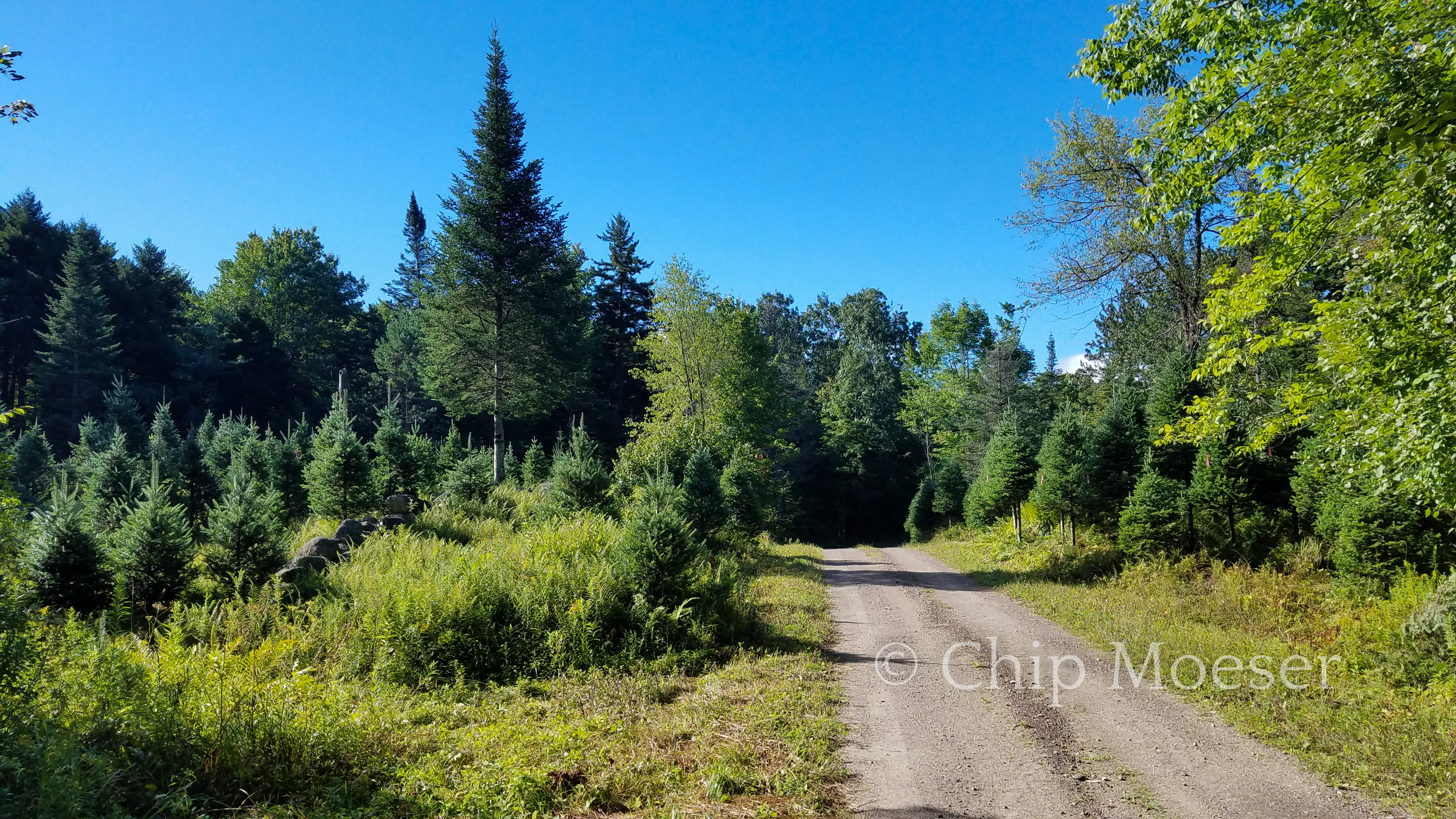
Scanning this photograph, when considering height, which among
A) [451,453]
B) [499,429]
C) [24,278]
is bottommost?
[451,453]

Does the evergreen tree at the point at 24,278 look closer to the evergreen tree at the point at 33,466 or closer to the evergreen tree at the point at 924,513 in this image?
the evergreen tree at the point at 33,466

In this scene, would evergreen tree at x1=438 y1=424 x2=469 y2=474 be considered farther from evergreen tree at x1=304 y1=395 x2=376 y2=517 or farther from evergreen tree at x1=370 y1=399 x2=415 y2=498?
evergreen tree at x1=304 y1=395 x2=376 y2=517

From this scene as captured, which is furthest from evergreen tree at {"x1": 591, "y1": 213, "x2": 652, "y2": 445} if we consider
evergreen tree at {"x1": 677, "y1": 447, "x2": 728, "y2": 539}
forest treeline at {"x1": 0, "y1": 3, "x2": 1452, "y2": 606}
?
evergreen tree at {"x1": 677, "y1": 447, "x2": 728, "y2": 539}

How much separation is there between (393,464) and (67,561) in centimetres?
1038

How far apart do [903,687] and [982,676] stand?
3.38 feet

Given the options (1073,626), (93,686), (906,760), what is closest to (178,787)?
(93,686)

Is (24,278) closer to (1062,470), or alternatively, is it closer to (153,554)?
(153,554)

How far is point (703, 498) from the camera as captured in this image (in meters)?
16.1

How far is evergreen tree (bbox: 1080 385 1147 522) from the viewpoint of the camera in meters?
16.0

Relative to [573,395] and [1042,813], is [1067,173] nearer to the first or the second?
[1042,813]

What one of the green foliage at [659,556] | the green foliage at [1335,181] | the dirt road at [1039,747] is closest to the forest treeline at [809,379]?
the green foliage at [1335,181]

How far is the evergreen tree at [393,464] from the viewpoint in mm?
18469

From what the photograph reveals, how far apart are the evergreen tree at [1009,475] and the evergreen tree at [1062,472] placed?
1.70 meters

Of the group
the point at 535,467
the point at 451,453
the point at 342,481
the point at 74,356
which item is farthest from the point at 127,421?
the point at 342,481
